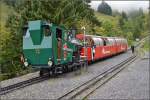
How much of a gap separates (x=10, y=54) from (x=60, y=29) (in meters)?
29.1

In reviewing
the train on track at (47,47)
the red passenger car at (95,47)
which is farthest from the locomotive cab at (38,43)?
the red passenger car at (95,47)

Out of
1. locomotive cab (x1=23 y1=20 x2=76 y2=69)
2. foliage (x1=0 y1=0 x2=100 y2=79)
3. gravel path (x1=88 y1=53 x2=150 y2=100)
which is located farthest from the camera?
foliage (x1=0 y1=0 x2=100 y2=79)

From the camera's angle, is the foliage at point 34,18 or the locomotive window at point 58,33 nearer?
the locomotive window at point 58,33

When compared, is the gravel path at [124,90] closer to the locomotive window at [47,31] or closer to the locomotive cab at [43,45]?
the locomotive cab at [43,45]

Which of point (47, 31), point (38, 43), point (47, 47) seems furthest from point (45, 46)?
point (47, 31)

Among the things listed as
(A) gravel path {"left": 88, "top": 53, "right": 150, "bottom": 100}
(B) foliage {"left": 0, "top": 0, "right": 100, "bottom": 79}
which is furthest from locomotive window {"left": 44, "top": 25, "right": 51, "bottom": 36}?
(B) foliage {"left": 0, "top": 0, "right": 100, "bottom": 79}

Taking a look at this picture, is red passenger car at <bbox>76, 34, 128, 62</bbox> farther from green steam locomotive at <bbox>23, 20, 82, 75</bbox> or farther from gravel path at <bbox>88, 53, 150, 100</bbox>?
gravel path at <bbox>88, 53, 150, 100</bbox>

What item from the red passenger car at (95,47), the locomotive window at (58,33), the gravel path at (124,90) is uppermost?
the locomotive window at (58,33)

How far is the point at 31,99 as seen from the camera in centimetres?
1430

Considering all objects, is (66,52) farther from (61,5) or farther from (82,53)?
(61,5)

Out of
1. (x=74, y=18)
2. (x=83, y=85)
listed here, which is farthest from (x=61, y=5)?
(x=83, y=85)

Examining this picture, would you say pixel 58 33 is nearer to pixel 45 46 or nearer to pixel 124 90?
pixel 45 46

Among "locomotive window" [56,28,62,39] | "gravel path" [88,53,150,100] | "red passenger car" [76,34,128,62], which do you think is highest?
"locomotive window" [56,28,62,39]

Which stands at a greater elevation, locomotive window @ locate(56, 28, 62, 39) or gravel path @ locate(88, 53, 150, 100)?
locomotive window @ locate(56, 28, 62, 39)
